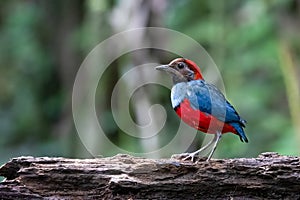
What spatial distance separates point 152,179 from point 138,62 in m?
3.04

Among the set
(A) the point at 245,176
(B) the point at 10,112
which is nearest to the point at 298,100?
(A) the point at 245,176

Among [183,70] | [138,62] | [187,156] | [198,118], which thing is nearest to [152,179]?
[187,156]

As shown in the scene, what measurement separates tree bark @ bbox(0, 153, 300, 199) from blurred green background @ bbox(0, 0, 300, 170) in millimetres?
2429

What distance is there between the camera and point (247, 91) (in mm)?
6367

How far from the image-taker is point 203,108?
9.87 feet

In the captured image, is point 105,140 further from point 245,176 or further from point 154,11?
point 245,176

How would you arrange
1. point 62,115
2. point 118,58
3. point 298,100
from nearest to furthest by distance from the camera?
point 298,100
point 118,58
point 62,115

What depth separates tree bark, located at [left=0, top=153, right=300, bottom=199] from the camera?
2.79 meters

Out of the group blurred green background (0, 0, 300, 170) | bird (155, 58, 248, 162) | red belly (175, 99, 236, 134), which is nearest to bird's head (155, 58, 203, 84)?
bird (155, 58, 248, 162)

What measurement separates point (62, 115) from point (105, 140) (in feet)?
6.08

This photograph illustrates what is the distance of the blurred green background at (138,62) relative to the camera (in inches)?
234

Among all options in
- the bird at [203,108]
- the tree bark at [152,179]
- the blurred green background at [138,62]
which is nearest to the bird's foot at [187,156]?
the bird at [203,108]

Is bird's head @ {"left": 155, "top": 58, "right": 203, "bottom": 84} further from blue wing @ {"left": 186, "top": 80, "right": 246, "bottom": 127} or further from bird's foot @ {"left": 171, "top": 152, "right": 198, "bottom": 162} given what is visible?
bird's foot @ {"left": 171, "top": 152, "right": 198, "bottom": 162}

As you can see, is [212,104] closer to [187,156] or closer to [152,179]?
[187,156]
